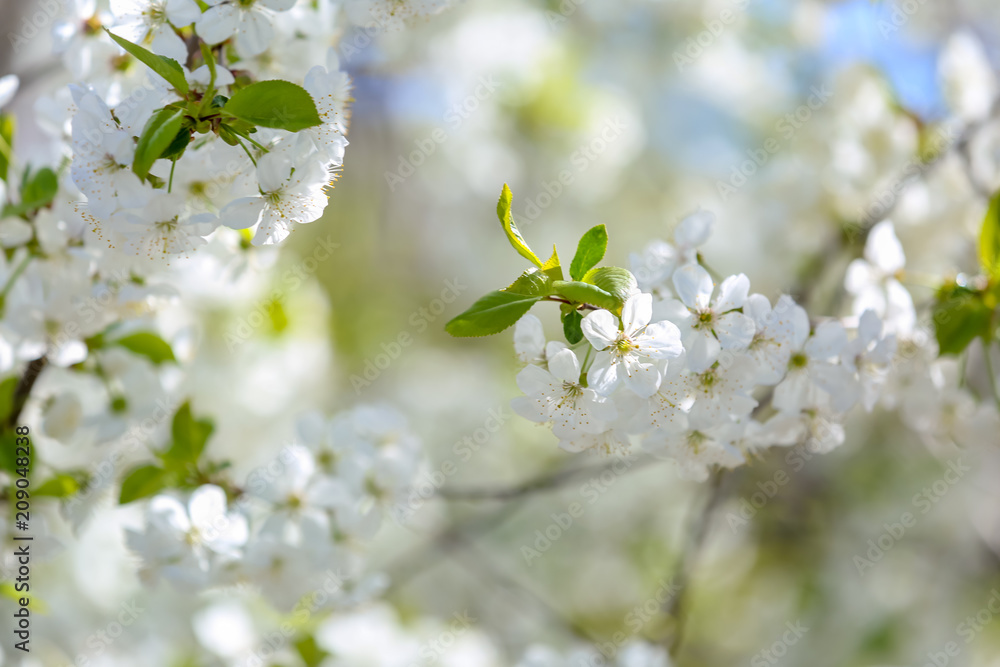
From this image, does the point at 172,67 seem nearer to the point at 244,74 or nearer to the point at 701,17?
the point at 244,74

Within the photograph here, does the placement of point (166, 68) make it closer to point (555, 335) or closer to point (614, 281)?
point (614, 281)

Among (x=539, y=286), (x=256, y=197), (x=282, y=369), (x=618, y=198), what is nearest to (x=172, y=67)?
(x=256, y=197)

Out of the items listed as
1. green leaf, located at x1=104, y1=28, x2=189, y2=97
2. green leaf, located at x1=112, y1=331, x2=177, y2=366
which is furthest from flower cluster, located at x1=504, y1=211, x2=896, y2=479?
green leaf, located at x1=112, y1=331, x2=177, y2=366

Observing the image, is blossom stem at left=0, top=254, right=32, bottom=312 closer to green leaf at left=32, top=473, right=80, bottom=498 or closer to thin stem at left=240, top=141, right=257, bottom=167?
green leaf at left=32, top=473, right=80, bottom=498

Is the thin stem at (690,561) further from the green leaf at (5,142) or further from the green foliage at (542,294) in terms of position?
the green leaf at (5,142)

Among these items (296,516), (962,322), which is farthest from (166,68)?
(962,322)

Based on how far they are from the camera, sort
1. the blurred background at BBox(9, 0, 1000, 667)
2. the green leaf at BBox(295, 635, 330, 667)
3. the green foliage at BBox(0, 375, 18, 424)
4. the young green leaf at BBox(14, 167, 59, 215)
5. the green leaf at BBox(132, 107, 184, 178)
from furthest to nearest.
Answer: the blurred background at BBox(9, 0, 1000, 667), the green leaf at BBox(295, 635, 330, 667), the green foliage at BBox(0, 375, 18, 424), the young green leaf at BBox(14, 167, 59, 215), the green leaf at BBox(132, 107, 184, 178)
